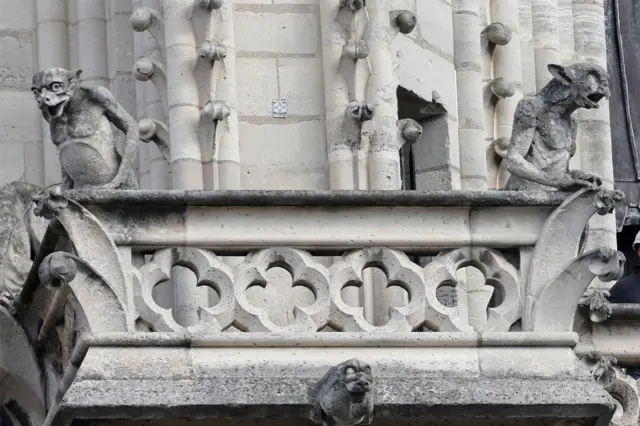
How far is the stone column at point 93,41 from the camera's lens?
1825 centimetres

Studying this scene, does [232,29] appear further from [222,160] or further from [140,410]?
[140,410]

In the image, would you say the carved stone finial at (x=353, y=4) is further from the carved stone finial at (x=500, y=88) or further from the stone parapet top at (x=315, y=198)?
the carved stone finial at (x=500, y=88)

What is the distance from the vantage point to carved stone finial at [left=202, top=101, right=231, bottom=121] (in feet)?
56.0

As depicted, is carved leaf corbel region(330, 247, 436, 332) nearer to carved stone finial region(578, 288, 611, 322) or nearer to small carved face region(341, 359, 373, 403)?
small carved face region(341, 359, 373, 403)

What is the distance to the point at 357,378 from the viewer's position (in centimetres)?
1523

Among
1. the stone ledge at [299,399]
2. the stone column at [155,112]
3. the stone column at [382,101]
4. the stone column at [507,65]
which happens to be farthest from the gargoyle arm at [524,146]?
the stone column at [507,65]

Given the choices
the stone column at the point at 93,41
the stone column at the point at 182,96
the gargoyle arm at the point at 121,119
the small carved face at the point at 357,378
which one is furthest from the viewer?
the stone column at the point at 93,41

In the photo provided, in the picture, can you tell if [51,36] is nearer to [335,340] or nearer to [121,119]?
[121,119]

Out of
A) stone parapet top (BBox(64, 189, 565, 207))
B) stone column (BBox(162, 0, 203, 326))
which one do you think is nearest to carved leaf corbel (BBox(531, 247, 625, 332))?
stone parapet top (BBox(64, 189, 565, 207))

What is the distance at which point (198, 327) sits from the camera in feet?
51.6

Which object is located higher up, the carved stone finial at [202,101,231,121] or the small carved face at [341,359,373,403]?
the carved stone finial at [202,101,231,121]

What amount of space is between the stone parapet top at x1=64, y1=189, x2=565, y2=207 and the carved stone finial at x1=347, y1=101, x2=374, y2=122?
45.0 inches

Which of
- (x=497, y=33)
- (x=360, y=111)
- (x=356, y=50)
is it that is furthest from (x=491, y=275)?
(x=497, y=33)

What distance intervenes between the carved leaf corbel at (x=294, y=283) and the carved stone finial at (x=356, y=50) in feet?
5.14
